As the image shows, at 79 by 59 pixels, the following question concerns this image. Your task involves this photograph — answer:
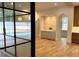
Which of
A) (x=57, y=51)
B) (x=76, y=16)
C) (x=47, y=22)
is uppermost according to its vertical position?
(x=76, y=16)

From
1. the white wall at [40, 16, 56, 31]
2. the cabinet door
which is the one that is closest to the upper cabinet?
the cabinet door

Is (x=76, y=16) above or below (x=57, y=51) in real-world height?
above

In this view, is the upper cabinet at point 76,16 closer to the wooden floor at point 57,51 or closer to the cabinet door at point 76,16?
the cabinet door at point 76,16

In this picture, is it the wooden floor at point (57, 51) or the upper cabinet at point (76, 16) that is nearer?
the wooden floor at point (57, 51)

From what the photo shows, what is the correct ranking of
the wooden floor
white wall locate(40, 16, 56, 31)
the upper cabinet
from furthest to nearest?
1. white wall locate(40, 16, 56, 31)
2. the upper cabinet
3. the wooden floor

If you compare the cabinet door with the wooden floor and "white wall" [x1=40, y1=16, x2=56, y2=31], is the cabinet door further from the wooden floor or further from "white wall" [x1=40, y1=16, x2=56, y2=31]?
"white wall" [x1=40, y1=16, x2=56, y2=31]

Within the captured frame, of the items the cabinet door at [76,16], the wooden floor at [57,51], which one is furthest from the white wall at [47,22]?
the wooden floor at [57,51]

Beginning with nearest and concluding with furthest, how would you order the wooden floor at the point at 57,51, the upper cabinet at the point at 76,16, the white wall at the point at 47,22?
the wooden floor at the point at 57,51 < the upper cabinet at the point at 76,16 < the white wall at the point at 47,22

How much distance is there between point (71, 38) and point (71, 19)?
114cm

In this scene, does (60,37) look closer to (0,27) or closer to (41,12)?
(41,12)

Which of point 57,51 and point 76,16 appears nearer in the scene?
point 57,51

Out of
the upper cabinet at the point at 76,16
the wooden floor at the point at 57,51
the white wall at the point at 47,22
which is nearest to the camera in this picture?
the wooden floor at the point at 57,51

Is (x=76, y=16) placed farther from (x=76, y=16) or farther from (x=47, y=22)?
(x=47, y=22)

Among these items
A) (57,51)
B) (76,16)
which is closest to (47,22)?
(76,16)
